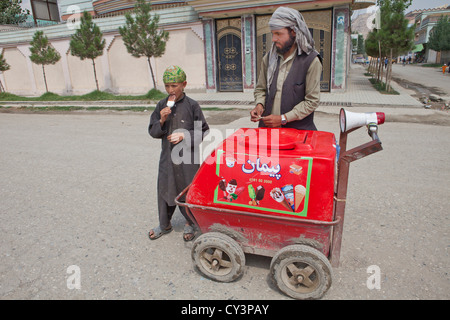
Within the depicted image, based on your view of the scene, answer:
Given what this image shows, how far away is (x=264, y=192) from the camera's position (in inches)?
81.7

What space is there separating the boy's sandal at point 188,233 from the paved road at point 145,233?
0.28 ft

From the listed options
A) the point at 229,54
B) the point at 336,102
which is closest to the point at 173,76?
the point at 336,102

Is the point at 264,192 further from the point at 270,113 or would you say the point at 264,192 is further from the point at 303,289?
the point at 270,113

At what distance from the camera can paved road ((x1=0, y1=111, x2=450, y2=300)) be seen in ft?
7.73

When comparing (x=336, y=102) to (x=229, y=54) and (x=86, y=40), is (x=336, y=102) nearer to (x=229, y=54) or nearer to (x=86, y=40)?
(x=229, y=54)

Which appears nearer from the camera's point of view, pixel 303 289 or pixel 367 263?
pixel 303 289

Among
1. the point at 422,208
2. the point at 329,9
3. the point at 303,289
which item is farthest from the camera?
the point at 329,9

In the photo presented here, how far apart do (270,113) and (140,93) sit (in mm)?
15453

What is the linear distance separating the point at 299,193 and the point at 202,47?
47.1 feet

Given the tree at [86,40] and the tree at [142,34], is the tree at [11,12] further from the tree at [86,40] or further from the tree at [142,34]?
the tree at [142,34]

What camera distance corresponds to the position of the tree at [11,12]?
29.0 meters

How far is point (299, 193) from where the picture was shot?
2.01 metres

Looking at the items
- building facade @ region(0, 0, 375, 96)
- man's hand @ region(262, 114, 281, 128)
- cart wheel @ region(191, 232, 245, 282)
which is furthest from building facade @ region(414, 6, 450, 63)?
cart wheel @ region(191, 232, 245, 282)
